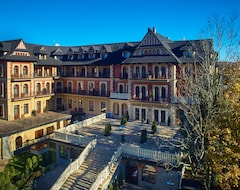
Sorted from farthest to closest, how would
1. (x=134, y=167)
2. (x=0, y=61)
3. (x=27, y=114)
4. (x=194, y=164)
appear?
(x=27, y=114), (x=0, y=61), (x=134, y=167), (x=194, y=164)

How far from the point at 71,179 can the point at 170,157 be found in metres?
7.87

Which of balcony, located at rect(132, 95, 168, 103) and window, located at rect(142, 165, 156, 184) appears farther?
balcony, located at rect(132, 95, 168, 103)

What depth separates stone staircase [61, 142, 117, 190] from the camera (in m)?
17.7

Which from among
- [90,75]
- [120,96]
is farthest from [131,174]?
[90,75]

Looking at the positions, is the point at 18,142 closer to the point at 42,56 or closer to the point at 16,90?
the point at 16,90

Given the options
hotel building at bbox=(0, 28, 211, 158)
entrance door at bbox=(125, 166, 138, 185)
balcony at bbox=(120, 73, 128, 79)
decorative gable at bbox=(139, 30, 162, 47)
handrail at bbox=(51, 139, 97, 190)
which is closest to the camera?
handrail at bbox=(51, 139, 97, 190)

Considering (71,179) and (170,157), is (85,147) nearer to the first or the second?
(71,179)

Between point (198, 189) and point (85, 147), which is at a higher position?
point (85, 147)

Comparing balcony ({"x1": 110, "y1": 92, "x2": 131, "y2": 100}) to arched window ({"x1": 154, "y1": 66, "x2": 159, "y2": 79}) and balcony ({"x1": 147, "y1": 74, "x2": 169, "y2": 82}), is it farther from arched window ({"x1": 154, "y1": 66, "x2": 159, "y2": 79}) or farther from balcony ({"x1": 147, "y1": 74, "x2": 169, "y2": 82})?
arched window ({"x1": 154, "y1": 66, "x2": 159, "y2": 79})

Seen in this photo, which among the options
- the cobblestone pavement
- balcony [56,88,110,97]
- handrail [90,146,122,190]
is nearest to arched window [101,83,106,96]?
balcony [56,88,110,97]

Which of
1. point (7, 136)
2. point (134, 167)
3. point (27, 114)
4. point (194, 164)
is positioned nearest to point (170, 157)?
point (194, 164)

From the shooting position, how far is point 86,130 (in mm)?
26234

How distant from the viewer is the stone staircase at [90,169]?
17.7 metres

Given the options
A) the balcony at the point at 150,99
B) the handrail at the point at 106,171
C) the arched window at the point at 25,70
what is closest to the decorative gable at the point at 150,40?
the balcony at the point at 150,99
